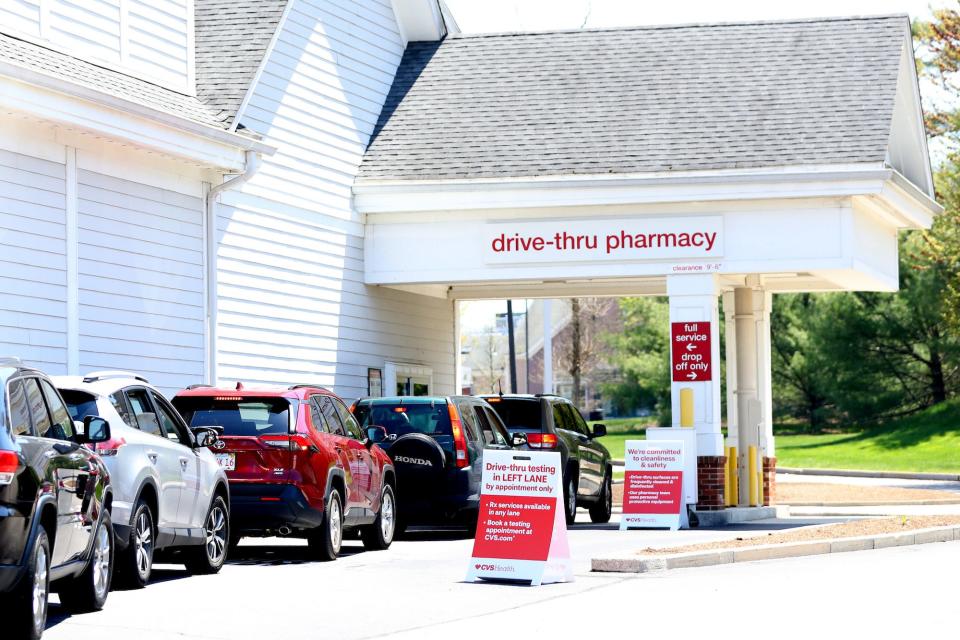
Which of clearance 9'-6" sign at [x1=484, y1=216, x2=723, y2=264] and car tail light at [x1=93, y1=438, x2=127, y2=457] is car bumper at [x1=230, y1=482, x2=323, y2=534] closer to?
car tail light at [x1=93, y1=438, x2=127, y2=457]

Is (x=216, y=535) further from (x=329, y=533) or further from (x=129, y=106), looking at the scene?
(x=129, y=106)

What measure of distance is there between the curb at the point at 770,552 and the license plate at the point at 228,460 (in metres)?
3.65

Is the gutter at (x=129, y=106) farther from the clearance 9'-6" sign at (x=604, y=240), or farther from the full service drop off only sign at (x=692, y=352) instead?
the full service drop off only sign at (x=692, y=352)

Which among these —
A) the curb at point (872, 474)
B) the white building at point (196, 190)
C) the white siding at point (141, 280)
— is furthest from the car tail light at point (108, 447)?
the curb at point (872, 474)

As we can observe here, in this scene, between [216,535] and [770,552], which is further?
[770,552]

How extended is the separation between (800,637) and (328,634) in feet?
10.1

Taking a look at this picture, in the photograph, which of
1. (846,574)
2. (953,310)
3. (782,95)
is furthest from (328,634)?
(953,310)

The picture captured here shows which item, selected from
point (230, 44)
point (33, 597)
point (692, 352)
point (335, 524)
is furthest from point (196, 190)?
point (33, 597)

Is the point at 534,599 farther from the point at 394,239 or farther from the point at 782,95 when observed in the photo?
the point at 782,95

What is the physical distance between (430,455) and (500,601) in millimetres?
7220

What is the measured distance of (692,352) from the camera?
79.9ft

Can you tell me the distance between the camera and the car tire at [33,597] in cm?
952

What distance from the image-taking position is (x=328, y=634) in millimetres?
10641

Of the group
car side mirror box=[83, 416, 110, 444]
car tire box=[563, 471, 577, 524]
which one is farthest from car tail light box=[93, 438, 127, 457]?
car tire box=[563, 471, 577, 524]
